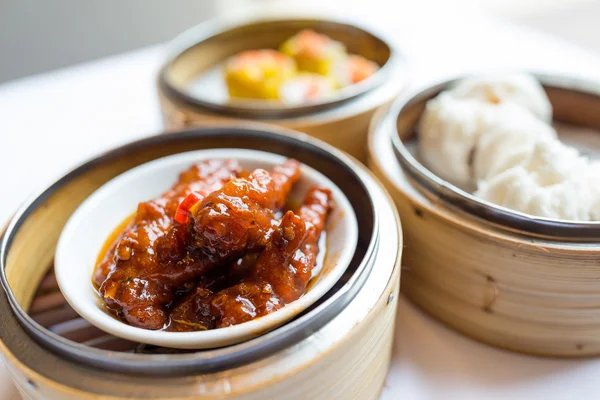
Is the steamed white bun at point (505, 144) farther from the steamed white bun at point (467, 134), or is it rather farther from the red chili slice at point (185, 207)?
the red chili slice at point (185, 207)

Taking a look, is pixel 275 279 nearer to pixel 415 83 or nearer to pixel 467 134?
pixel 467 134

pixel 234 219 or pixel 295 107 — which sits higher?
pixel 234 219

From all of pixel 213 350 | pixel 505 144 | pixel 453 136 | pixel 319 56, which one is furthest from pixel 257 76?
pixel 213 350

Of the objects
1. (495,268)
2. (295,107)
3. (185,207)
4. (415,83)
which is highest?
(185,207)

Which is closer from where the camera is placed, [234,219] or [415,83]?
[234,219]

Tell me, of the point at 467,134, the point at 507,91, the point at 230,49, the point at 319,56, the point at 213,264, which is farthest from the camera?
the point at 230,49

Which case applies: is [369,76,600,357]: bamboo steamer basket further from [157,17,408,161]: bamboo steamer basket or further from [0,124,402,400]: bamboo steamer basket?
[157,17,408,161]: bamboo steamer basket

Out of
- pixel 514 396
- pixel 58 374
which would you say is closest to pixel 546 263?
pixel 514 396

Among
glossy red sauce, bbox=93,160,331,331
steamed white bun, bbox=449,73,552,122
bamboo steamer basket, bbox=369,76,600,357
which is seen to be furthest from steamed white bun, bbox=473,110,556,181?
glossy red sauce, bbox=93,160,331,331
